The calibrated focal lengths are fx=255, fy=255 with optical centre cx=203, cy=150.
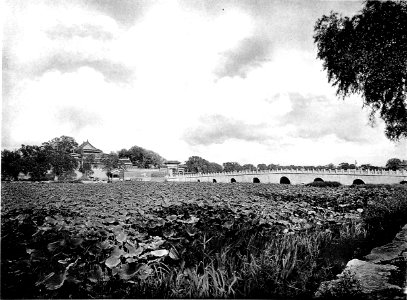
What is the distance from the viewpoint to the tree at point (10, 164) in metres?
4.27

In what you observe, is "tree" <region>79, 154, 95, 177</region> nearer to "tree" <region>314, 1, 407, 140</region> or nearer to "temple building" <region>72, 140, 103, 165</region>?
"temple building" <region>72, 140, 103, 165</region>

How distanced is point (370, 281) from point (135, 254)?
6.79ft

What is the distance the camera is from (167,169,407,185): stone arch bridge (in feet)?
91.5

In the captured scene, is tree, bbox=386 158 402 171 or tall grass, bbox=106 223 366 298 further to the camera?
tree, bbox=386 158 402 171

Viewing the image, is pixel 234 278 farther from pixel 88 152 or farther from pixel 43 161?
pixel 88 152

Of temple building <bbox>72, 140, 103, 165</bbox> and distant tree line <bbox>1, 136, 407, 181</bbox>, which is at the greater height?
temple building <bbox>72, 140, 103, 165</bbox>

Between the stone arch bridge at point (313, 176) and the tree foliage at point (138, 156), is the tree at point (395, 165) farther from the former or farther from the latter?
the tree foliage at point (138, 156)

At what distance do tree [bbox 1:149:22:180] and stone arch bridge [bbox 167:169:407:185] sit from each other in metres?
32.2

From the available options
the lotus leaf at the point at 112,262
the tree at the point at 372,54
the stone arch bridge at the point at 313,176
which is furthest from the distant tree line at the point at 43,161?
the stone arch bridge at the point at 313,176

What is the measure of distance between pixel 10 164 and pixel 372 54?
925 centimetres

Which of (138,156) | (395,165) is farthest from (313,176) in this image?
(138,156)

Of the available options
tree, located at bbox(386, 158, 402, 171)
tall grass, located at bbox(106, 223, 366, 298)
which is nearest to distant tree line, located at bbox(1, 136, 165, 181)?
tall grass, located at bbox(106, 223, 366, 298)

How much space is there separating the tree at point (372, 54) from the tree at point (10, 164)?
342 inches

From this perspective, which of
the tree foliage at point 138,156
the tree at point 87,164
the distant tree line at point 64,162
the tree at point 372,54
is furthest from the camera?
the tree foliage at point 138,156
